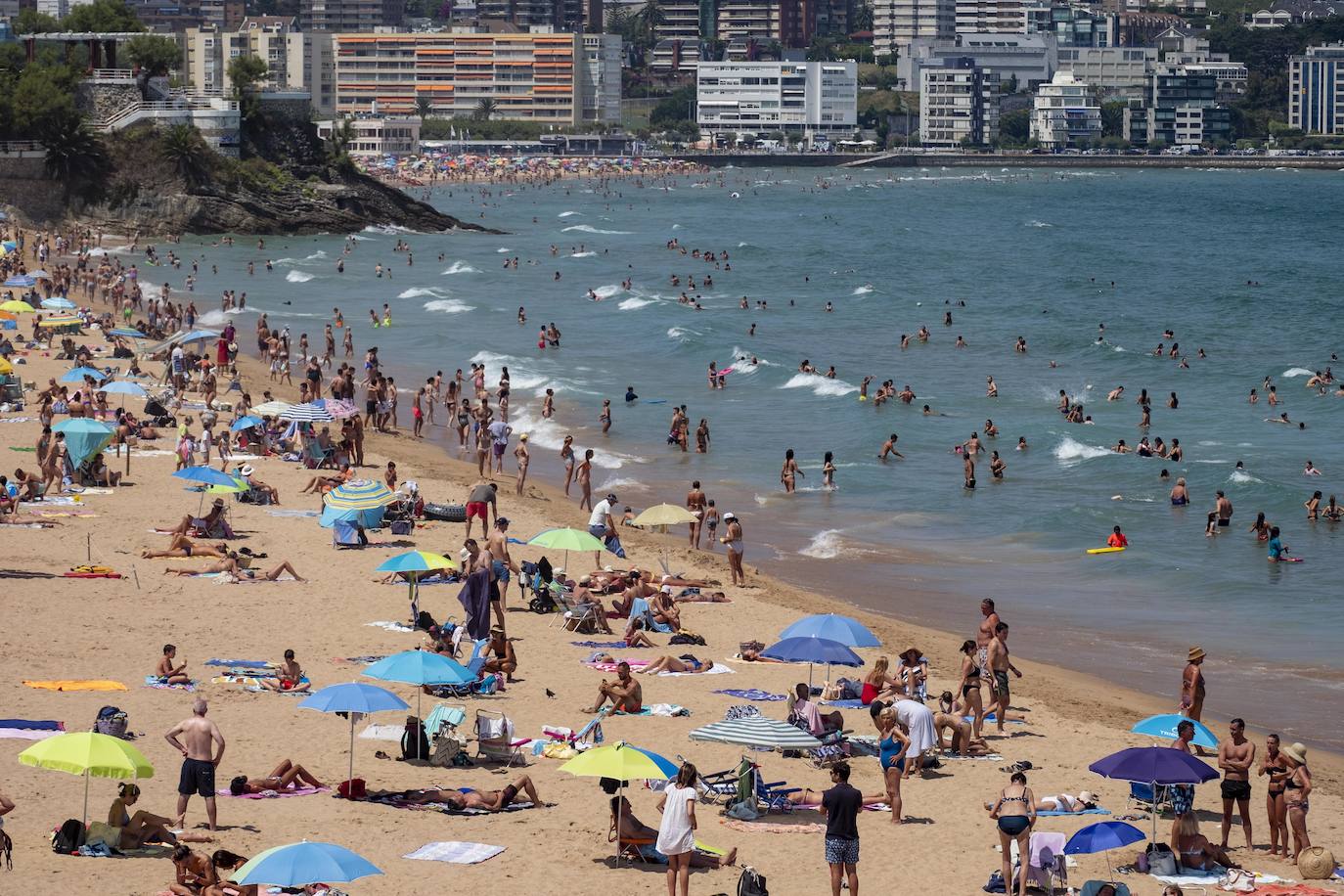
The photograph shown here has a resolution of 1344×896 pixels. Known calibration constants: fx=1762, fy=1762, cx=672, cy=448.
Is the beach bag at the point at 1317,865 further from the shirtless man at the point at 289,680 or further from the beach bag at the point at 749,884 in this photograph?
the shirtless man at the point at 289,680

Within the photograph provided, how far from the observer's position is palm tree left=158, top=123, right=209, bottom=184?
7406 centimetres

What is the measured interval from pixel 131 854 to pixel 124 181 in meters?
66.2

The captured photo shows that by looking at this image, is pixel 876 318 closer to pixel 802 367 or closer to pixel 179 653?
pixel 802 367

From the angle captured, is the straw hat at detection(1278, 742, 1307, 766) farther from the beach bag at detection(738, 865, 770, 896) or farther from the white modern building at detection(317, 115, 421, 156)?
the white modern building at detection(317, 115, 421, 156)

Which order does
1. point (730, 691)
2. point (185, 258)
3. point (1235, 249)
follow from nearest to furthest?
point (730, 691)
point (185, 258)
point (1235, 249)

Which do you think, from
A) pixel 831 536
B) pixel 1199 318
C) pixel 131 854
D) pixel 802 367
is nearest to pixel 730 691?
pixel 131 854

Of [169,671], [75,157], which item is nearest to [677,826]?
[169,671]

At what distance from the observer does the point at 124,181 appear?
240ft

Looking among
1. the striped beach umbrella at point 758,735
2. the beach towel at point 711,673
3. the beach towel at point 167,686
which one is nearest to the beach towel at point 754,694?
the beach towel at point 711,673

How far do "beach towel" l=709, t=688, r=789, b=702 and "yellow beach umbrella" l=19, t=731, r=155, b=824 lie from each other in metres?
6.29

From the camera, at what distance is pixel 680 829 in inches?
435

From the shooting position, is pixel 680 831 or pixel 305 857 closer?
pixel 305 857

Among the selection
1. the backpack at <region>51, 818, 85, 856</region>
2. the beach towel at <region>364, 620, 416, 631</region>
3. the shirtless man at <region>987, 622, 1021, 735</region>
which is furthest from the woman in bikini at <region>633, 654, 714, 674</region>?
the backpack at <region>51, 818, 85, 856</region>

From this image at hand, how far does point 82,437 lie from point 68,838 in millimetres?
12908
